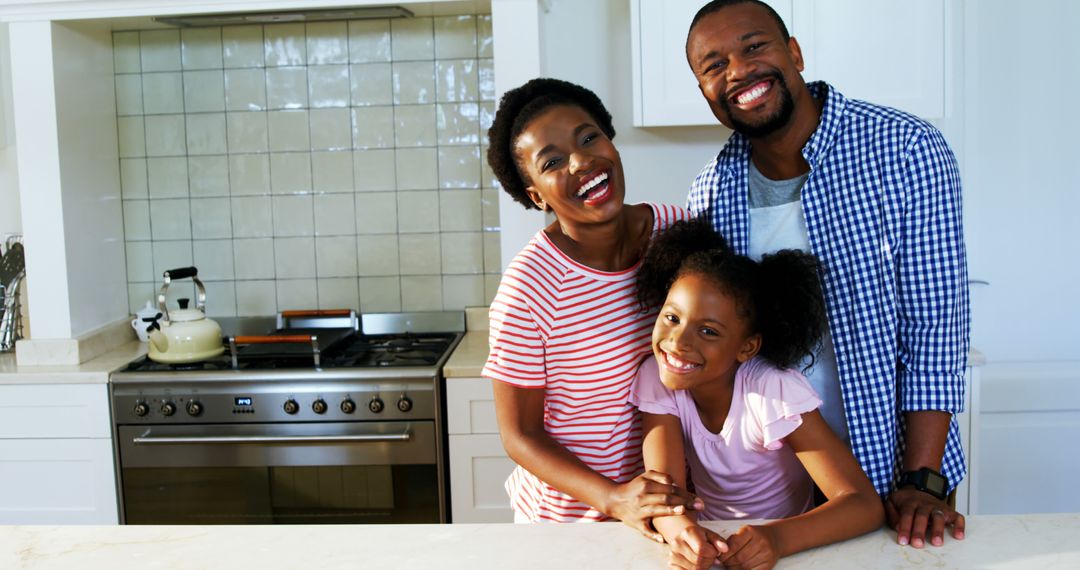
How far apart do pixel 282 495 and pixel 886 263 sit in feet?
6.20

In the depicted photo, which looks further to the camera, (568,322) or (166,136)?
(166,136)

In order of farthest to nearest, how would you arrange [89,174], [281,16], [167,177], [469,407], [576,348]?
[167,177]
[89,174]
[281,16]
[469,407]
[576,348]

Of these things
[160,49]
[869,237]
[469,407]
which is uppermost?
[160,49]

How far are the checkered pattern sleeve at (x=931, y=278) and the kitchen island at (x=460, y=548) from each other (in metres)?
0.26

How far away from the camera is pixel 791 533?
1119 millimetres

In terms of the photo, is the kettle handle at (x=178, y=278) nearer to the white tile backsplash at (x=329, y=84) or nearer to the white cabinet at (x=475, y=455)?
the white tile backsplash at (x=329, y=84)

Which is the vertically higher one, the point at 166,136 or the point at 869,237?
the point at 166,136

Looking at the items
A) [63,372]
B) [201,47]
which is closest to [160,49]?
[201,47]

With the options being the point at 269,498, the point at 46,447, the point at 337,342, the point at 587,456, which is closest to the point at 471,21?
the point at 337,342

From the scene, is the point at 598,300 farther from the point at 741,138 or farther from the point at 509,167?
the point at 741,138

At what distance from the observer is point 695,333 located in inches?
52.6

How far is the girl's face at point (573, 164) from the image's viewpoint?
1398 mm

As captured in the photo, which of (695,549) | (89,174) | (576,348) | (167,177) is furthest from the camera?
(167,177)

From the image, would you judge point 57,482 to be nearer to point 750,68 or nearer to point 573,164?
point 573,164
